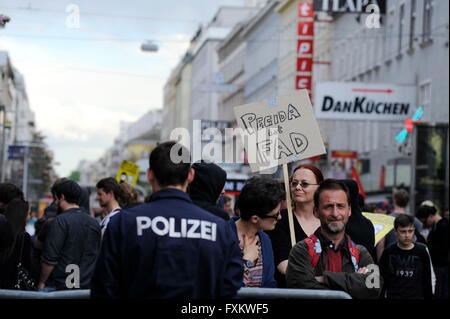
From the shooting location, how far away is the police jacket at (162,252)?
5164 millimetres

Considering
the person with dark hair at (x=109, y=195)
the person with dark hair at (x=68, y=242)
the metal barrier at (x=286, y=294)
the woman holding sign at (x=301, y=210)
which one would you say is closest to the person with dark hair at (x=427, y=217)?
the person with dark hair at (x=109, y=195)

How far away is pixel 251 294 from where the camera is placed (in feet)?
18.7

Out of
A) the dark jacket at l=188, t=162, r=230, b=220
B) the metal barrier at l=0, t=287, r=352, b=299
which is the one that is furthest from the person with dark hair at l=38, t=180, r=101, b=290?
the metal barrier at l=0, t=287, r=352, b=299

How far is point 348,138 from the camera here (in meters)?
50.5

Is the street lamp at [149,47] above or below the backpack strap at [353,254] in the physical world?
above

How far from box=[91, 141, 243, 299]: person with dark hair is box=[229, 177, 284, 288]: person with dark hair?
1341 millimetres

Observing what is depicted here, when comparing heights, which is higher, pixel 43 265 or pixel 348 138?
pixel 348 138

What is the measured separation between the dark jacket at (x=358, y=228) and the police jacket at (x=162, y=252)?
105 inches

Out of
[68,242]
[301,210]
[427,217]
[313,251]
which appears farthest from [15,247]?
[427,217]

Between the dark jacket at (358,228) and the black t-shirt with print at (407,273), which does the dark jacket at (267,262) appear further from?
the black t-shirt with print at (407,273)
